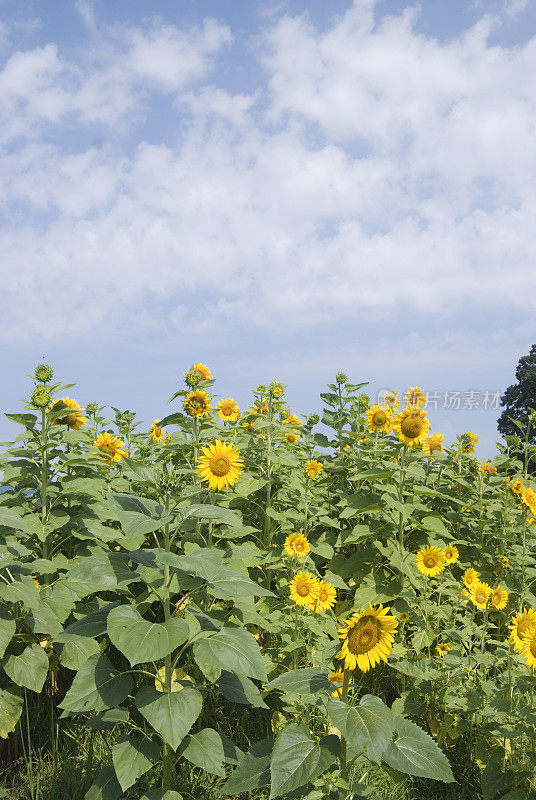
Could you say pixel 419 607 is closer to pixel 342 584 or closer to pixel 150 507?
pixel 342 584

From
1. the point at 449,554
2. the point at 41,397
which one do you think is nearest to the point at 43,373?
the point at 41,397

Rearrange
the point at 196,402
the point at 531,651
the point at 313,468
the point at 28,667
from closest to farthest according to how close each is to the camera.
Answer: the point at 531,651
the point at 28,667
the point at 196,402
the point at 313,468

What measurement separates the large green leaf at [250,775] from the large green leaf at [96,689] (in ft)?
1.73

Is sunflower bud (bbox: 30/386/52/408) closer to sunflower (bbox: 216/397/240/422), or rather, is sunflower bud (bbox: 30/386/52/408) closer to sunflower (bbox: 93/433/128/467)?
sunflower (bbox: 93/433/128/467)

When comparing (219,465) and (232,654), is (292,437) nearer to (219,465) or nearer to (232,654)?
(219,465)

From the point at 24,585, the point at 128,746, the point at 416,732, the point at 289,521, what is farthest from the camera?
the point at 289,521

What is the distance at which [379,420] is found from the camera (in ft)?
17.4

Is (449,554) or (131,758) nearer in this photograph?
(131,758)

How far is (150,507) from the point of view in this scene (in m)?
2.58

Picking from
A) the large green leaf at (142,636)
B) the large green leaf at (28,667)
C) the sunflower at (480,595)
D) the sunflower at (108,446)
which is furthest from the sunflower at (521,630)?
the sunflower at (108,446)

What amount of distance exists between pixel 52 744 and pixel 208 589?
1.91 meters

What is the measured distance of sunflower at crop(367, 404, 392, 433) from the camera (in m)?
5.29

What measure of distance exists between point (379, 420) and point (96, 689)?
11.1 ft

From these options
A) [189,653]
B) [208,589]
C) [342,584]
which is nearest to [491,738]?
[342,584]
